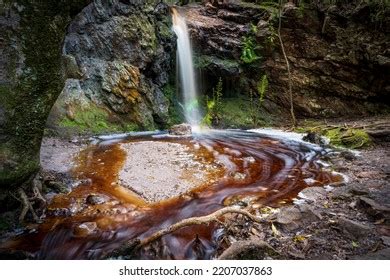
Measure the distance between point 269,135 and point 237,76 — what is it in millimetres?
4243

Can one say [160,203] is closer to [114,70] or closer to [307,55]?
[114,70]

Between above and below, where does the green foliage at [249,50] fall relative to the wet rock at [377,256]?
above

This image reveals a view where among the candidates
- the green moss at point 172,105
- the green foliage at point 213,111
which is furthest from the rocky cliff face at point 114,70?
the green foliage at point 213,111

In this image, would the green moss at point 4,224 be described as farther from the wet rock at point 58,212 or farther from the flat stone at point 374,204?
the flat stone at point 374,204

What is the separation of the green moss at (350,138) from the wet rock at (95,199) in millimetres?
7403

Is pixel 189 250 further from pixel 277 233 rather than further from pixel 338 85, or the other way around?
pixel 338 85

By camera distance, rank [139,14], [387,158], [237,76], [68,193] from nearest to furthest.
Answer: [68,193] < [387,158] < [139,14] < [237,76]

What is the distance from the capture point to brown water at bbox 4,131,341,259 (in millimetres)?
3877

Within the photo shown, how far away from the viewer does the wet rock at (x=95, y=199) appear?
4965mm

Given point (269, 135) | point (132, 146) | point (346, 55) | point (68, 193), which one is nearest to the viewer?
point (68, 193)

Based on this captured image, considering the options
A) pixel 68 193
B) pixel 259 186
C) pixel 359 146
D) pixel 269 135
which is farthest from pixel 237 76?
pixel 68 193

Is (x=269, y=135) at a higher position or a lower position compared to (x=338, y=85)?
lower

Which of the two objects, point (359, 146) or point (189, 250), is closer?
point (189, 250)

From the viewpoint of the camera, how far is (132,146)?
8.66m
